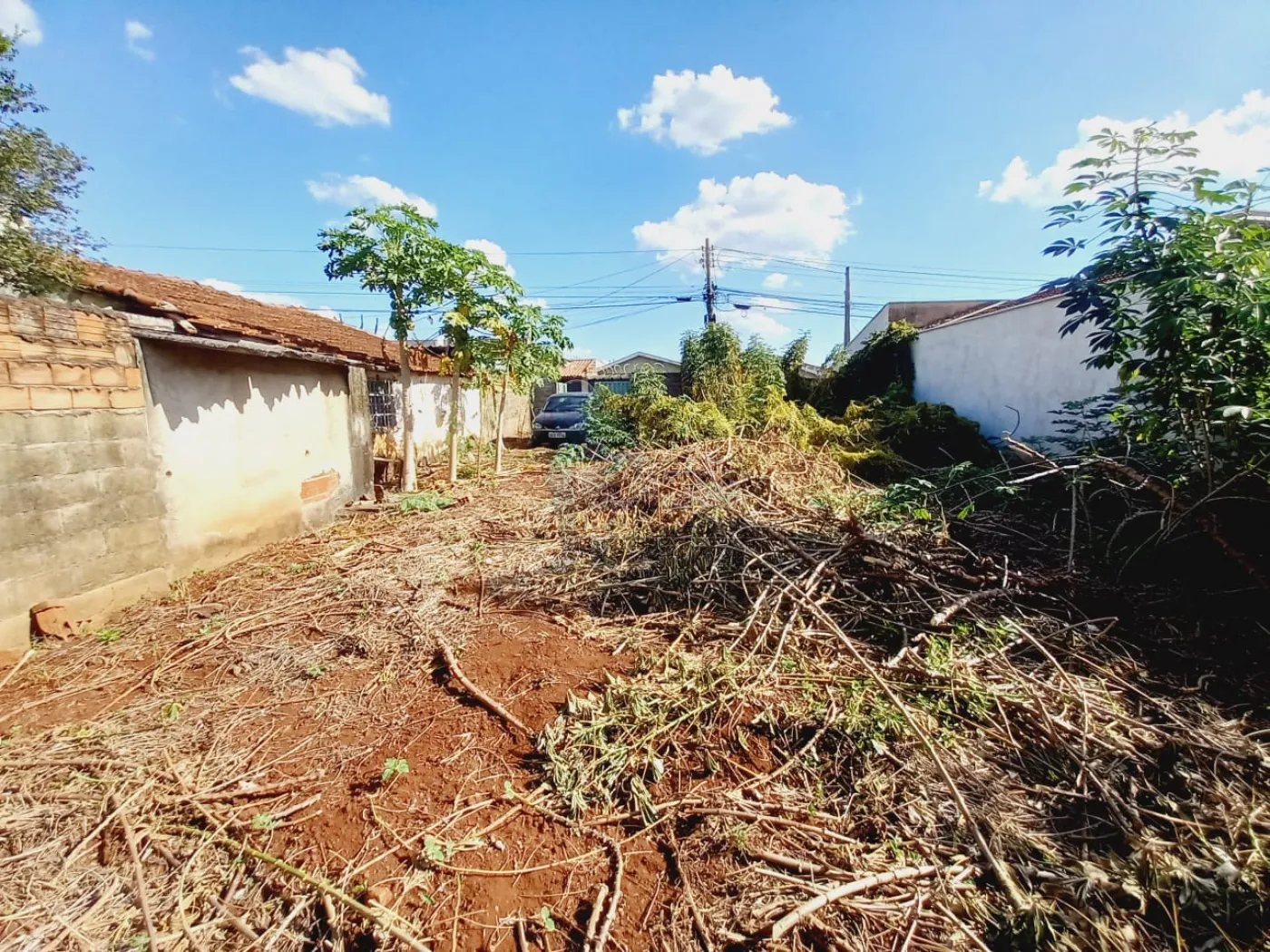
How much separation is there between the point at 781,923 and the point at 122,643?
14.7 feet

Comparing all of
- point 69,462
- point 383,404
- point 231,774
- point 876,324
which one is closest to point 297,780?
point 231,774

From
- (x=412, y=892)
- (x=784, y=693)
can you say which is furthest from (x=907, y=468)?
(x=412, y=892)

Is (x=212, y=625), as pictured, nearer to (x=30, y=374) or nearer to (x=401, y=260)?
(x=30, y=374)

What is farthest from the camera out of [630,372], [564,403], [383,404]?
[630,372]

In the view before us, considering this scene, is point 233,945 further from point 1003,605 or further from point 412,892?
point 1003,605

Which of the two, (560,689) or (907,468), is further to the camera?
(907,468)

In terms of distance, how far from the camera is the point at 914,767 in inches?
93.2

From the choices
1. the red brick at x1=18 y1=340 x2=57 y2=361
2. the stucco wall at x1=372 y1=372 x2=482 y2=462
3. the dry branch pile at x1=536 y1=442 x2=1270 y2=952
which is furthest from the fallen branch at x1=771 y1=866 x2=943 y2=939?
the stucco wall at x1=372 y1=372 x2=482 y2=462

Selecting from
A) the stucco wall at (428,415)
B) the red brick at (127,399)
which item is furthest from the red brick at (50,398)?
the stucco wall at (428,415)

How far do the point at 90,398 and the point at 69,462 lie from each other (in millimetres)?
494

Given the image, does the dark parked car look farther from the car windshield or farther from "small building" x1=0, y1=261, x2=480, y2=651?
"small building" x1=0, y1=261, x2=480, y2=651

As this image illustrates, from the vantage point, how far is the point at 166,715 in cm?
292

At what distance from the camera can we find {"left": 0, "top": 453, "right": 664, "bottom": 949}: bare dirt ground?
188 cm

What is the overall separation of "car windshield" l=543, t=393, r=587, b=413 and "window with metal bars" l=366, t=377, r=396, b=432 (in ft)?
17.2
